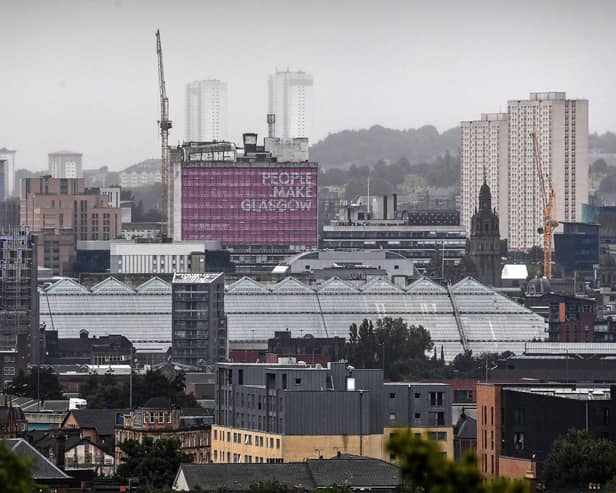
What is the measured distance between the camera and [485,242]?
195875 millimetres

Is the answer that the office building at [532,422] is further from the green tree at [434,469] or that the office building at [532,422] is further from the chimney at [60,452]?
the green tree at [434,469]

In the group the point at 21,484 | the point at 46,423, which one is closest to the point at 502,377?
the point at 46,423

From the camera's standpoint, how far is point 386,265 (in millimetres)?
197000

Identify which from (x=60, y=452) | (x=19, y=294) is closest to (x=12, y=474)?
(x=60, y=452)

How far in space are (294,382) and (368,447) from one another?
358cm

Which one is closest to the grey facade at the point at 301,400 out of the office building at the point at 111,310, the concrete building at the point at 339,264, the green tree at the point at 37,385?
the green tree at the point at 37,385

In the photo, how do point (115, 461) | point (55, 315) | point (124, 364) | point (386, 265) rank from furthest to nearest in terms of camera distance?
point (386, 265) < point (55, 315) < point (124, 364) < point (115, 461)

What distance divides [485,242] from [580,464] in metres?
141

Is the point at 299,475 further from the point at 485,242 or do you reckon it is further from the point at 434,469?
the point at 485,242

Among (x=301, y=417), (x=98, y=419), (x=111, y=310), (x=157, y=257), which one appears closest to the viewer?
(x=301, y=417)

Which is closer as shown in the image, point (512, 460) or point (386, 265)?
point (512, 460)

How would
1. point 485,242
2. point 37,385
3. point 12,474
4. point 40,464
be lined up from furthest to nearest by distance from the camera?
point 485,242 < point 37,385 < point 40,464 < point 12,474

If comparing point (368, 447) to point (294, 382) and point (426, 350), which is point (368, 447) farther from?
point (426, 350)

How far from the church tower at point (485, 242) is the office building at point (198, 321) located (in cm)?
6590
